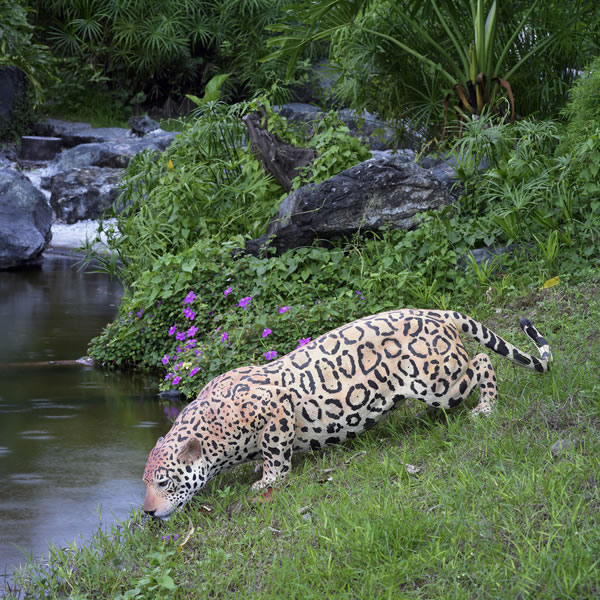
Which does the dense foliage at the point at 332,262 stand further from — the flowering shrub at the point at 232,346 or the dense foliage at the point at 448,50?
the dense foliage at the point at 448,50

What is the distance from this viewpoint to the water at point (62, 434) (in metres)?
4.31

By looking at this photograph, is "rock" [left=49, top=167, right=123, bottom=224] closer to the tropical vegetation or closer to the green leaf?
the tropical vegetation

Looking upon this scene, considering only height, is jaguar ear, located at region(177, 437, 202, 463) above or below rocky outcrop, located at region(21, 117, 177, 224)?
above

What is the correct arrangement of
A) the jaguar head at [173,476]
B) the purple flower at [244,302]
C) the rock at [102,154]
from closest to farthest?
the jaguar head at [173,476] → the purple flower at [244,302] → the rock at [102,154]

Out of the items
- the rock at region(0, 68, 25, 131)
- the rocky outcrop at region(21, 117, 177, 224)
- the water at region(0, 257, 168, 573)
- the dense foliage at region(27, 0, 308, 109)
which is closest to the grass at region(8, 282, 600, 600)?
the water at region(0, 257, 168, 573)

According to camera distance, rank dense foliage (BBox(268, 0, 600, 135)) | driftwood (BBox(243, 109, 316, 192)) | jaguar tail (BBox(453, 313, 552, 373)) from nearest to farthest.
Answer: jaguar tail (BBox(453, 313, 552, 373)), driftwood (BBox(243, 109, 316, 192)), dense foliage (BBox(268, 0, 600, 135))

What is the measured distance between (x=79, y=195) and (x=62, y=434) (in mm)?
11436

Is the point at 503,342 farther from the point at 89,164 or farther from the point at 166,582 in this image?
the point at 89,164

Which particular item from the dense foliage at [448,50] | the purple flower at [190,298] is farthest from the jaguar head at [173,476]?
the dense foliage at [448,50]

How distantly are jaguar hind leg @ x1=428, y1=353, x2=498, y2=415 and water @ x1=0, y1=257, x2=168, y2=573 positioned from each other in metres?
1.79

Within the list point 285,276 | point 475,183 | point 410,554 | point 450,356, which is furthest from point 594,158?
point 410,554

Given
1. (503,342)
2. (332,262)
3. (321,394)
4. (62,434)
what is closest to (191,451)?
(321,394)

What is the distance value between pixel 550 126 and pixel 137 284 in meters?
4.27

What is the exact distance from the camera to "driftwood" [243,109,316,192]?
323 inches
